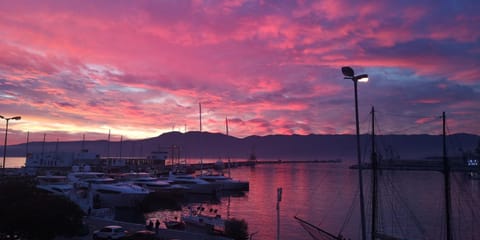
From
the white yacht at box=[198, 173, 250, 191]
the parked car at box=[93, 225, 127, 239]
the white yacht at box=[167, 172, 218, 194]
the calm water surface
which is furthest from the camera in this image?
the white yacht at box=[198, 173, 250, 191]

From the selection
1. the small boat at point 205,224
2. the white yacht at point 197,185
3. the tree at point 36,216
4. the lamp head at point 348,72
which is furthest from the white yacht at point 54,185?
the lamp head at point 348,72

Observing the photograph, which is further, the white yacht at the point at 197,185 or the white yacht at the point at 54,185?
the white yacht at the point at 197,185

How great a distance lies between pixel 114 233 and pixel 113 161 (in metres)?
135

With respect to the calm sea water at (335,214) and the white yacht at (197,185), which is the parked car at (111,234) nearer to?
the calm sea water at (335,214)

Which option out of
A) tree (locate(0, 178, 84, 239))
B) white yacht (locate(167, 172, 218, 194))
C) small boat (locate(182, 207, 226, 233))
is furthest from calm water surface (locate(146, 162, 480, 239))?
tree (locate(0, 178, 84, 239))

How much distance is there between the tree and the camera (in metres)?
21.6

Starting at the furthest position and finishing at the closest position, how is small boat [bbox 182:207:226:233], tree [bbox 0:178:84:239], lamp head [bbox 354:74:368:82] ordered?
small boat [bbox 182:207:226:233] < tree [bbox 0:178:84:239] < lamp head [bbox 354:74:368:82]

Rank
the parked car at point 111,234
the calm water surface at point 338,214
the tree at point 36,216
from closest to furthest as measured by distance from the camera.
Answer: the tree at point 36,216 → the parked car at point 111,234 → the calm water surface at point 338,214

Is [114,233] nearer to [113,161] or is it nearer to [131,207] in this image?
[131,207]

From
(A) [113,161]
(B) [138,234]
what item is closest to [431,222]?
(B) [138,234]

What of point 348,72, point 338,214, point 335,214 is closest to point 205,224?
point 335,214

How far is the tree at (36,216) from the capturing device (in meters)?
21.6

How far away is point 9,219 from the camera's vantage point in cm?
2142

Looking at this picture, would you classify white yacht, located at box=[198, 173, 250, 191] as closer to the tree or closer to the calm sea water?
the calm sea water
